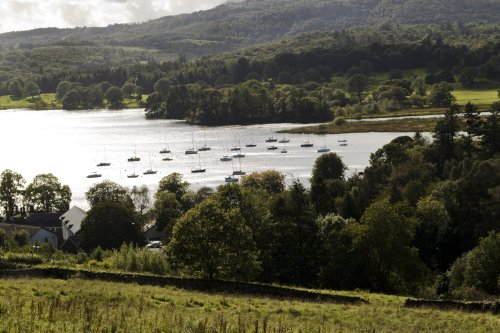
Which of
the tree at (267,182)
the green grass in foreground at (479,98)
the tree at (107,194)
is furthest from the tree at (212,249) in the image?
the green grass in foreground at (479,98)

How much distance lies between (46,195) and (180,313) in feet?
242

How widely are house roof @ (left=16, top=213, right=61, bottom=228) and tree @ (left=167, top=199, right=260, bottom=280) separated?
4835cm

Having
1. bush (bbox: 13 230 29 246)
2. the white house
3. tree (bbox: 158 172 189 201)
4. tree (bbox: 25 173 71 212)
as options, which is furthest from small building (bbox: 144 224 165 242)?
tree (bbox: 25 173 71 212)

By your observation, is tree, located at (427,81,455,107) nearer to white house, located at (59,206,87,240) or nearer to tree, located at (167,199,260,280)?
white house, located at (59,206,87,240)

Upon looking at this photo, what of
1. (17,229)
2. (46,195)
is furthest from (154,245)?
(46,195)

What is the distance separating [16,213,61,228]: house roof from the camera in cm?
8425

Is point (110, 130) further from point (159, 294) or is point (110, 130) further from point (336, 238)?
point (159, 294)

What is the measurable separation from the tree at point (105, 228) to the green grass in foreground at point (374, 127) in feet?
317

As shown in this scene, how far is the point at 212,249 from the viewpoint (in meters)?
39.9

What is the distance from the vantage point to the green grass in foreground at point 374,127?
518ft

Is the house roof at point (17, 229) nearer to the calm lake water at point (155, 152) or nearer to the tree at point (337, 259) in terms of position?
the calm lake water at point (155, 152)

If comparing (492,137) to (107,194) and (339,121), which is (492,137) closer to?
(107,194)

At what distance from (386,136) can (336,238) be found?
109651mm

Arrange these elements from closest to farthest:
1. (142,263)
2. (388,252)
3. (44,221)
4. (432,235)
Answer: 1. (142,263)
2. (388,252)
3. (432,235)
4. (44,221)
